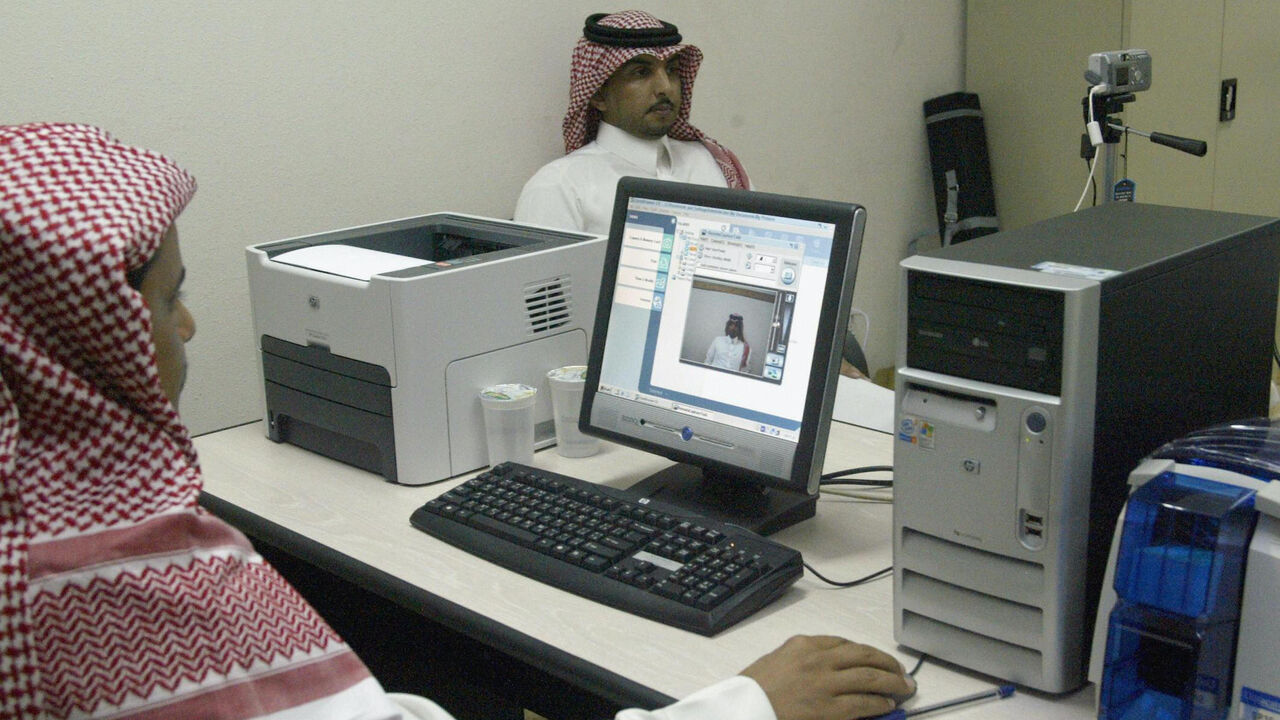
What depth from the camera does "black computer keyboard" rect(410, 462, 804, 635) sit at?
4.03 feet

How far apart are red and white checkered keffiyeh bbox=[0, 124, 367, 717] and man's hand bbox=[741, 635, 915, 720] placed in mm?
412

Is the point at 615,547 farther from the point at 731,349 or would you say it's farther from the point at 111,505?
the point at 111,505

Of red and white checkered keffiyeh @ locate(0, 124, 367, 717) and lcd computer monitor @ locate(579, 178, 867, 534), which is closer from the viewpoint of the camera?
red and white checkered keffiyeh @ locate(0, 124, 367, 717)

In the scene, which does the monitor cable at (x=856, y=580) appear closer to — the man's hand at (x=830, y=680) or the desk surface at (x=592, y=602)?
the desk surface at (x=592, y=602)

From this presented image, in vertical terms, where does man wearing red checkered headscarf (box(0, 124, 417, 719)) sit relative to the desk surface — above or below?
above

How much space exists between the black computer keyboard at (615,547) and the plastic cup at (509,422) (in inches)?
4.6

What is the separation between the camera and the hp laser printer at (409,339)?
5.32ft

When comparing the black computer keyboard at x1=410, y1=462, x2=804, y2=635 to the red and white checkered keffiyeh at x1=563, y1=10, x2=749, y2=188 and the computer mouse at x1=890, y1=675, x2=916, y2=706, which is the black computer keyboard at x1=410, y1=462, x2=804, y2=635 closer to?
the computer mouse at x1=890, y1=675, x2=916, y2=706

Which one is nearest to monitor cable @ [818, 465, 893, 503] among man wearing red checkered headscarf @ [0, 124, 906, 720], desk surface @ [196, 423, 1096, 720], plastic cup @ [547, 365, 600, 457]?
desk surface @ [196, 423, 1096, 720]

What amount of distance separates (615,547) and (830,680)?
0.35 m

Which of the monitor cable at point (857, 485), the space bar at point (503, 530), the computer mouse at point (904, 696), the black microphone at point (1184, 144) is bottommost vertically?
the computer mouse at point (904, 696)

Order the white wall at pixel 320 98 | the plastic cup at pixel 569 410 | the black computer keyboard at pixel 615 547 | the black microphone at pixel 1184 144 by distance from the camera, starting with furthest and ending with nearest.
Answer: the black microphone at pixel 1184 144 < the white wall at pixel 320 98 < the plastic cup at pixel 569 410 < the black computer keyboard at pixel 615 547

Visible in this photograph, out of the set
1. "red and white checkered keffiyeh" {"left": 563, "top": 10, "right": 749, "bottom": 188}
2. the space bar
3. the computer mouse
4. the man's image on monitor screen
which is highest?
"red and white checkered keffiyeh" {"left": 563, "top": 10, "right": 749, "bottom": 188}

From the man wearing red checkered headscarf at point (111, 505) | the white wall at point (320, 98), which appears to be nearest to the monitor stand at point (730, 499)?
the man wearing red checkered headscarf at point (111, 505)
